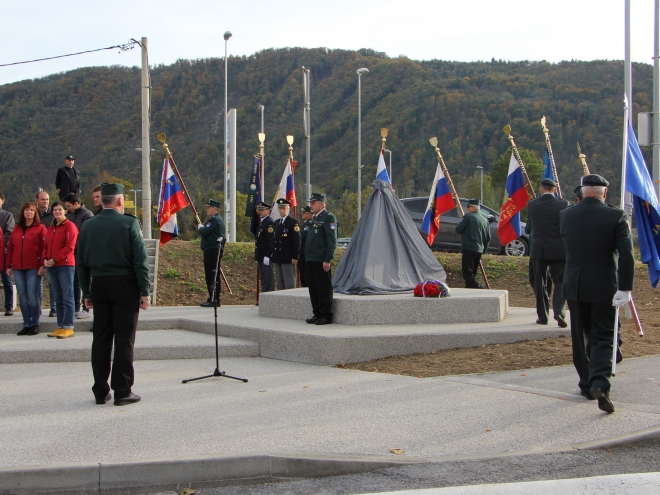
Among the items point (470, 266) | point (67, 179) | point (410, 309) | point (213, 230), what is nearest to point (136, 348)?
point (410, 309)

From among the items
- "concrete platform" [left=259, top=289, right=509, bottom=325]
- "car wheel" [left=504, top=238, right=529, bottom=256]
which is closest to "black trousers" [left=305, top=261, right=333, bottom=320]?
"concrete platform" [left=259, top=289, right=509, bottom=325]

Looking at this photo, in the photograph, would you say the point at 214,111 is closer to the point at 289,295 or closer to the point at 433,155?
the point at 433,155

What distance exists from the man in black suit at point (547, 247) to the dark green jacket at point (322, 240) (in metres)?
2.81

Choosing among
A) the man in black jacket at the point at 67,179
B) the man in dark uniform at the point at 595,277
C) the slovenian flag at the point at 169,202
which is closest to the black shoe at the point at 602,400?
the man in dark uniform at the point at 595,277

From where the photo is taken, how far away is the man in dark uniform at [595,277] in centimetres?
592

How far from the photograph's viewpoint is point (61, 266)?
9.66 metres

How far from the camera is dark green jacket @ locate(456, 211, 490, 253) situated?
1405 cm

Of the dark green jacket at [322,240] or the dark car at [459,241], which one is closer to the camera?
the dark green jacket at [322,240]

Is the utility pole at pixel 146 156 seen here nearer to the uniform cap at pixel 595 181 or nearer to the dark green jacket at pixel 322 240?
the dark green jacket at pixel 322 240

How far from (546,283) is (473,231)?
4253 millimetres

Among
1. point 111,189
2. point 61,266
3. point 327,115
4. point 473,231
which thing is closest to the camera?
point 111,189

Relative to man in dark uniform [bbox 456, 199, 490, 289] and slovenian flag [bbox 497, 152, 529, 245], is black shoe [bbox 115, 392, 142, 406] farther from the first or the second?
slovenian flag [bbox 497, 152, 529, 245]

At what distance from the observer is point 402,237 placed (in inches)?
451

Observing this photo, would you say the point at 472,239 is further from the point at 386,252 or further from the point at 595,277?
the point at 595,277
